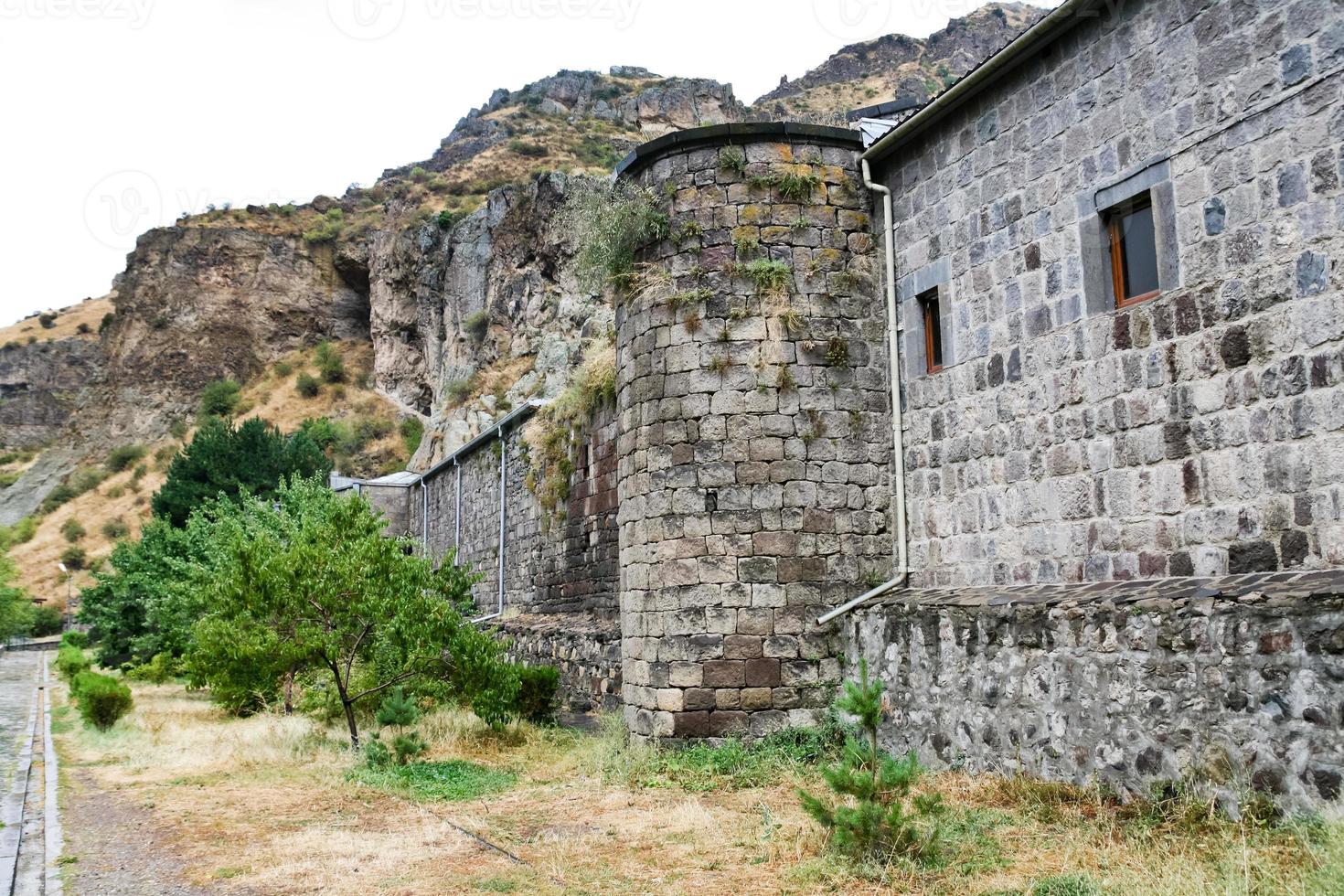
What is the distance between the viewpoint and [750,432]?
10.1 metres

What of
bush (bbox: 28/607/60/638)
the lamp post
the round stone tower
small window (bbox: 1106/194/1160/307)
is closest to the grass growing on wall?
the round stone tower

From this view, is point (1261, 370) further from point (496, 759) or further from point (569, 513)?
point (569, 513)

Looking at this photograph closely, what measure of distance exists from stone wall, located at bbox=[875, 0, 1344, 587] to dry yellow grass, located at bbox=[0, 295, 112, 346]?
9650 cm

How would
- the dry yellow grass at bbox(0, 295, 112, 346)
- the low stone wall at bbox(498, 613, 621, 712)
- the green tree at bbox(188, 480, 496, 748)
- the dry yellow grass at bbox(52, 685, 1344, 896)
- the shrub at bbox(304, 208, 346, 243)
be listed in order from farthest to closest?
1. the dry yellow grass at bbox(0, 295, 112, 346)
2. the shrub at bbox(304, 208, 346, 243)
3. the low stone wall at bbox(498, 613, 621, 712)
4. the green tree at bbox(188, 480, 496, 748)
5. the dry yellow grass at bbox(52, 685, 1344, 896)

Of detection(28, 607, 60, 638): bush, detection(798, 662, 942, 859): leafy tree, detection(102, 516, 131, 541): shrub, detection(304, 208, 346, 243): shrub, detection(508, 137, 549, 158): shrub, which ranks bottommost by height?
detection(28, 607, 60, 638): bush

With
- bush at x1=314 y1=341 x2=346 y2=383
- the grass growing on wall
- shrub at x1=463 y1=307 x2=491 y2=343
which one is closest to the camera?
the grass growing on wall

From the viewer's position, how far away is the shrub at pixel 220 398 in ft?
215

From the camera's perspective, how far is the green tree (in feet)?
39.0

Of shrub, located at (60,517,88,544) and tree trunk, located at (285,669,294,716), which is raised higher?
shrub, located at (60,517,88,544)

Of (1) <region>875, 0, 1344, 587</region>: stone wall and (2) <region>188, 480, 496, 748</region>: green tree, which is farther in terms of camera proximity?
(2) <region>188, 480, 496, 748</region>: green tree

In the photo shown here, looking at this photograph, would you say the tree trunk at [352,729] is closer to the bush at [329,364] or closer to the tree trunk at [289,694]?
the tree trunk at [289,694]

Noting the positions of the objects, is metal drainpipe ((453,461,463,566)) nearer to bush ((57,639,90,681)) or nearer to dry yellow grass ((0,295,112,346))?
bush ((57,639,90,681))

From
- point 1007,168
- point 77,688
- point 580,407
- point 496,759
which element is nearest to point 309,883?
point 496,759

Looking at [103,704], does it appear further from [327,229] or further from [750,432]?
[327,229]
